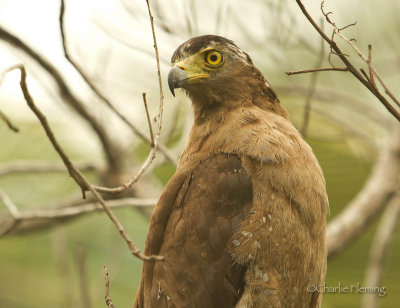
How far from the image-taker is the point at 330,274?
580 centimetres

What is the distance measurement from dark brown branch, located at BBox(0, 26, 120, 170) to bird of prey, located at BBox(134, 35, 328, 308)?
1552mm

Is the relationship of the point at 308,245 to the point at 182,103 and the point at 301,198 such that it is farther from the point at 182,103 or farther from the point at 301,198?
the point at 182,103

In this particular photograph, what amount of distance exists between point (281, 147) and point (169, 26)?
5.09 ft

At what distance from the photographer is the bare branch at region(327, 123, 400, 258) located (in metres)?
5.00

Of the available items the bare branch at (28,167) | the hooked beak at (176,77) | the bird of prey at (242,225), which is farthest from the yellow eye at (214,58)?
the bare branch at (28,167)

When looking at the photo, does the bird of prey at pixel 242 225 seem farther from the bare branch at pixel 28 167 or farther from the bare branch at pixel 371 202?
the bare branch at pixel 28 167

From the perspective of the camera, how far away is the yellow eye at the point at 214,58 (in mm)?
4270

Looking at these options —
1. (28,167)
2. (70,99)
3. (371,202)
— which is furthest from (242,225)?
(28,167)

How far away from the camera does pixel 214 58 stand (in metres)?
4.29

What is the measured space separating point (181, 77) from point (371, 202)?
205 cm

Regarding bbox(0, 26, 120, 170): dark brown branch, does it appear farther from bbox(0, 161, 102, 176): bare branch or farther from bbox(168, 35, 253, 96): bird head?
bbox(168, 35, 253, 96): bird head

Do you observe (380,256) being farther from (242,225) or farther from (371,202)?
(242,225)

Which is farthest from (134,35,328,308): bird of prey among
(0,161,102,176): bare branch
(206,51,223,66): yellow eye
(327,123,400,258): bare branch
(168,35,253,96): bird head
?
(0,161,102,176): bare branch

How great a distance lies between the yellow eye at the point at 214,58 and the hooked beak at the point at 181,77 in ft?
0.32
